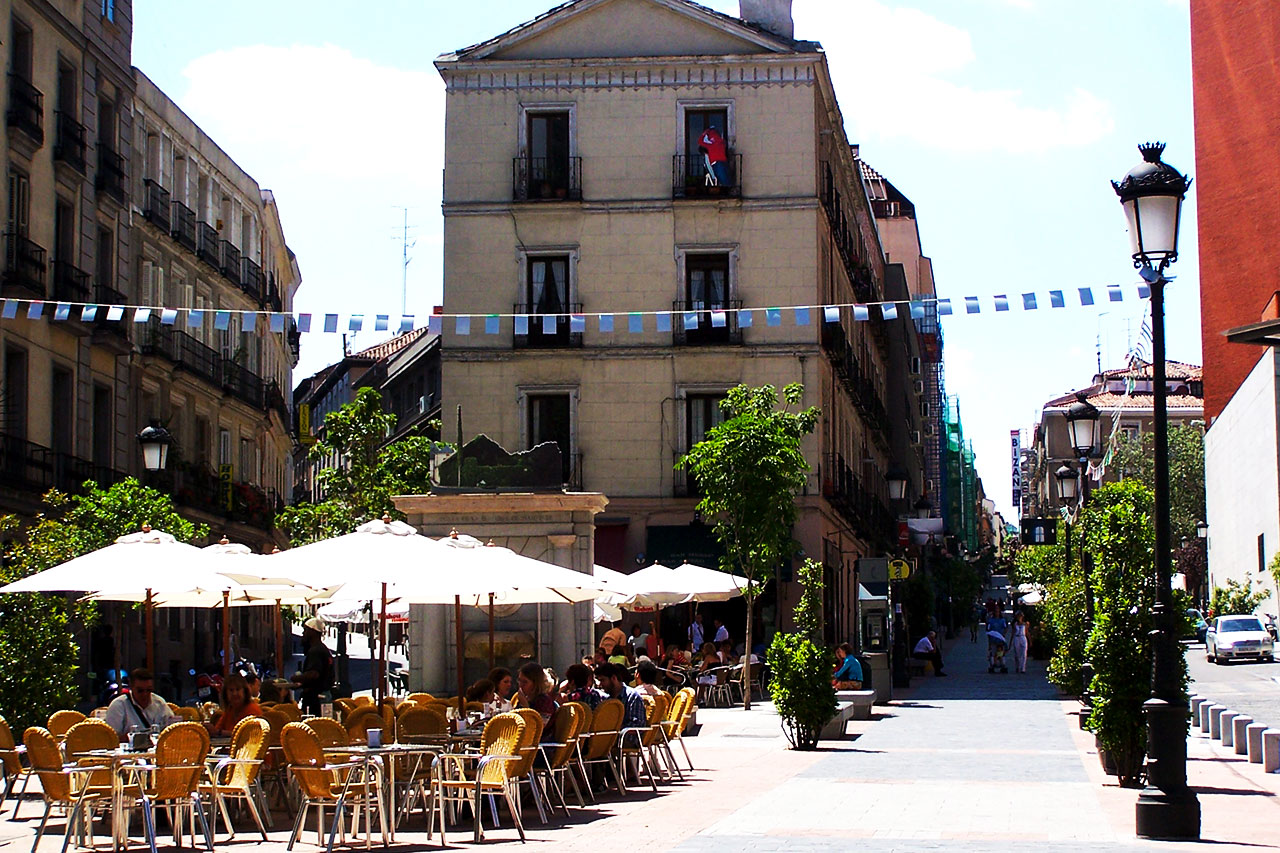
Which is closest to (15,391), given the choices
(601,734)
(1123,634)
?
(601,734)

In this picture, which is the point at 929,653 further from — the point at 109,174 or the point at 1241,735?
the point at 109,174

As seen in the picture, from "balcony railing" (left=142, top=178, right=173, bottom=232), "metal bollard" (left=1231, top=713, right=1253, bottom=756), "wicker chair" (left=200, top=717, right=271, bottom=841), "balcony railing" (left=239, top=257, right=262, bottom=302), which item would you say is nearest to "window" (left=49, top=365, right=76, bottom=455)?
"balcony railing" (left=142, top=178, right=173, bottom=232)

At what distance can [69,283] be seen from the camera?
34031 millimetres

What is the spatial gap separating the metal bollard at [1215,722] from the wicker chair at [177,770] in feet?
52.0

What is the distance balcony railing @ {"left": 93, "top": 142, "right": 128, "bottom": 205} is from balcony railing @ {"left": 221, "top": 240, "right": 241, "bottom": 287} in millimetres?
9108

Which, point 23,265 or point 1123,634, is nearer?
point 1123,634

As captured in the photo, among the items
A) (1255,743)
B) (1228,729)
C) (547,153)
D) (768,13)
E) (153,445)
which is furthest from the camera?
(768,13)

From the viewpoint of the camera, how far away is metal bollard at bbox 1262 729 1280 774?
714 inches

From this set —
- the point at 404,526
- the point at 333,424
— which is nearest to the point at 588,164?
the point at 333,424

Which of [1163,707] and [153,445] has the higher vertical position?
[153,445]

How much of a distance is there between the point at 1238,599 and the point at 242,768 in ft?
177

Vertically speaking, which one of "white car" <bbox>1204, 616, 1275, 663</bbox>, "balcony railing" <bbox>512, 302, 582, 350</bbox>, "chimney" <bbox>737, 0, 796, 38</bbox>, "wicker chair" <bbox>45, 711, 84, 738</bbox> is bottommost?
"white car" <bbox>1204, 616, 1275, 663</bbox>

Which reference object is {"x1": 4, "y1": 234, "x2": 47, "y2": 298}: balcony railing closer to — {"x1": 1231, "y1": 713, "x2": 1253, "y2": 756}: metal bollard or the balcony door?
the balcony door

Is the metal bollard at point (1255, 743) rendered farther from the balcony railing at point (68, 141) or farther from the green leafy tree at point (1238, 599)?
the green leafy tree at point (1238, 599)
